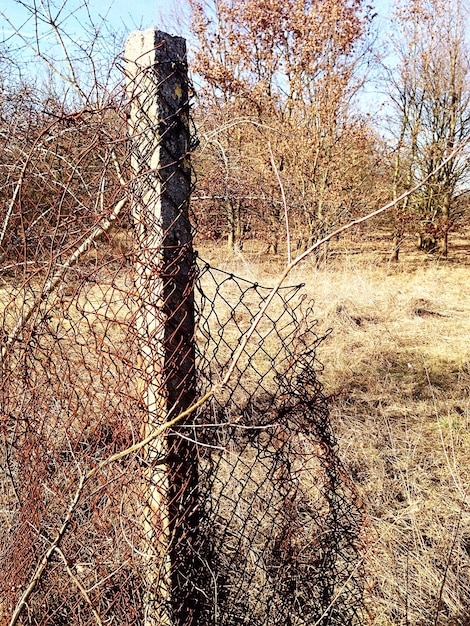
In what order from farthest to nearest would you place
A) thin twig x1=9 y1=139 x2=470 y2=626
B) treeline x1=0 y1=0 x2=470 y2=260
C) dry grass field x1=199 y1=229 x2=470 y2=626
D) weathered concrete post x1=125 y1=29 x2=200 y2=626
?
treeline x1=0 y1=0 x2=470 y2=260
dry grass field x1=199 y1=229 x2=470 y2=626
weathered concrete post x1=125 y1=29 x2=200 y2=626
thin twig x1=9 y1=139 x2=470 y2=626

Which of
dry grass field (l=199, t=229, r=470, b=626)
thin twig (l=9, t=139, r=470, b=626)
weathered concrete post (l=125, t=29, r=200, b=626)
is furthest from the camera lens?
dry grass field (l=199, t=229, r=470, b=626)

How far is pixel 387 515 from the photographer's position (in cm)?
277

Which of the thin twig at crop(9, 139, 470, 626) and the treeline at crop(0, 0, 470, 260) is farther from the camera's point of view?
the treeline at crop(0, 0, 470, 260)

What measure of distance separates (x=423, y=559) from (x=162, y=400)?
156cm

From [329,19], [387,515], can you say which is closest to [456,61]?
[329,19]

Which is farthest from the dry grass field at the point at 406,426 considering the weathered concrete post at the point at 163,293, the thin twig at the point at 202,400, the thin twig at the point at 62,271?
the thin twig at the point at 62,271

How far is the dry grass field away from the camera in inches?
87.5

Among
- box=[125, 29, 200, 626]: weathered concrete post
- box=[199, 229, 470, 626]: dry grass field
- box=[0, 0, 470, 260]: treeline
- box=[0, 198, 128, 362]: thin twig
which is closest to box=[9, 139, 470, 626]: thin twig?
box=[125, 29, 200, 626]: weathered concrete post

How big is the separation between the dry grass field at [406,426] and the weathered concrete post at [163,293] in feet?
2.31

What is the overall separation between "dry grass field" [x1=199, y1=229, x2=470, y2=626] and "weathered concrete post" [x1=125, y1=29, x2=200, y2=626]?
0.70 metres

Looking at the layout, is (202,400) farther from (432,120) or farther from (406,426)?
(432,120)

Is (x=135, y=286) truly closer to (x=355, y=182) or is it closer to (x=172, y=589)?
(x=172, y=589)

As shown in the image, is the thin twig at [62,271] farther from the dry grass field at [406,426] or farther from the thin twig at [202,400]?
the dry grass field at [406,426]

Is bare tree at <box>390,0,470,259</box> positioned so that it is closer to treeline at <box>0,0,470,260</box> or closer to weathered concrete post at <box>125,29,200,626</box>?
treeline at <box>0,0,470,260</box>
